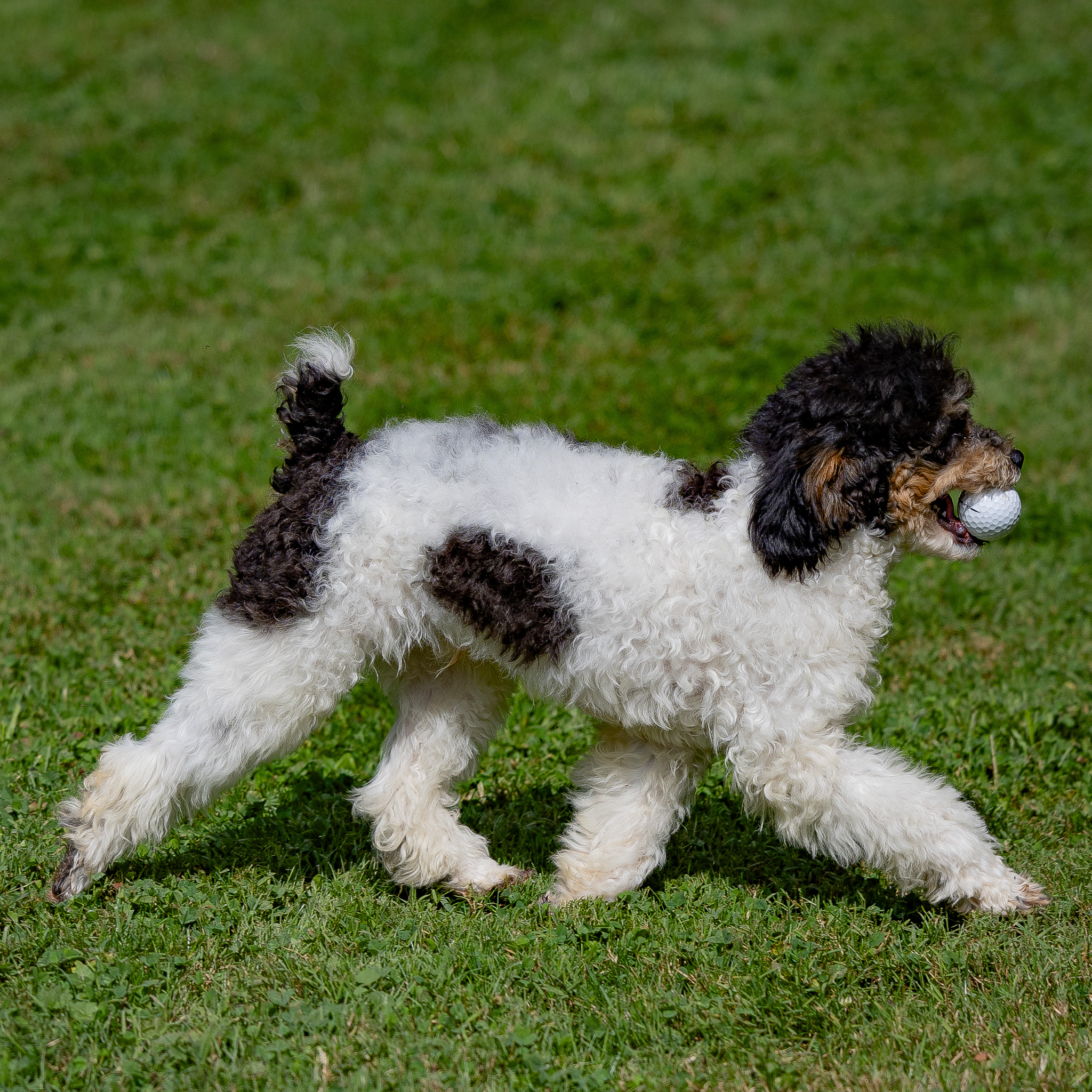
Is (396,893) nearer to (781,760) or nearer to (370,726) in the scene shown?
(370,726)

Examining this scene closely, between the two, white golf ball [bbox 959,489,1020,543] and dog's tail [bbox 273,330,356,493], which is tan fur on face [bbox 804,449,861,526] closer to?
white golf ball [bbox 959,489,1020,543]

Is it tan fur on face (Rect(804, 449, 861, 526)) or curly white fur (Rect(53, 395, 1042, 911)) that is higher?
tan fur on face (Rect(804, 449, 861, 526))

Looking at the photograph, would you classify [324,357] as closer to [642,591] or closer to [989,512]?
[642,591]

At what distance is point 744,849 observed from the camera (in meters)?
4.85

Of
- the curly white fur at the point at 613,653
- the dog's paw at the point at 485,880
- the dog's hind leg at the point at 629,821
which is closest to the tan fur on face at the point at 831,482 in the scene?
the curly white fur at the point at 613,653

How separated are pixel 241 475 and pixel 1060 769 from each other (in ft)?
15.5

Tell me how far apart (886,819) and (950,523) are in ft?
3.24

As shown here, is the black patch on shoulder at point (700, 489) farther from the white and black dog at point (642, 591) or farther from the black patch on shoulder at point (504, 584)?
the black patch on shoulder at point (504, 584)

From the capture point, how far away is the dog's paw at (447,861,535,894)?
4578 mm

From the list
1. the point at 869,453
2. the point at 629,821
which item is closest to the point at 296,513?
the point at 629,821

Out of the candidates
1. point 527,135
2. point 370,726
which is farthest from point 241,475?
point 527,135

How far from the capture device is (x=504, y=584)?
4027 millimetres

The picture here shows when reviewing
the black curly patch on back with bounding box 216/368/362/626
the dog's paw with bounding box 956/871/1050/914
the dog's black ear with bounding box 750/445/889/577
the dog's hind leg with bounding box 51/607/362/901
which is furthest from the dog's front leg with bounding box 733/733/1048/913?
the black curly patch on back with bounding box 216/368/362/626

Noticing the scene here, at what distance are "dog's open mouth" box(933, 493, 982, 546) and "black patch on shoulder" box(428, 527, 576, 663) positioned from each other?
4.12 feet
